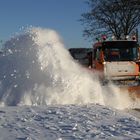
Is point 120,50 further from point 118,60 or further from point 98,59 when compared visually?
point 98,59

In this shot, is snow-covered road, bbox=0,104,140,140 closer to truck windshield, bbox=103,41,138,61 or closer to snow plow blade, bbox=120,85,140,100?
snow plow blade, bbox=120,85,140,100

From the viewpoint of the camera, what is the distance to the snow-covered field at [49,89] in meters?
9.16

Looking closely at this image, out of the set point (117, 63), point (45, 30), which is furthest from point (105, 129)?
point (117, 63)

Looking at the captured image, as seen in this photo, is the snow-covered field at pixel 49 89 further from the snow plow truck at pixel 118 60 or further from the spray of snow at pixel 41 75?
the snow plow truck at pixel 118 60

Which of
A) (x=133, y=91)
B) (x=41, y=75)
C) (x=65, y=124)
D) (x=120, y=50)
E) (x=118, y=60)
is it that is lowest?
(x=65, y=124)

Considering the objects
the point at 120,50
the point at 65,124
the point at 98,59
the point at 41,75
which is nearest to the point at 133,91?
the point at 120,50

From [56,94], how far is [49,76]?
61cm

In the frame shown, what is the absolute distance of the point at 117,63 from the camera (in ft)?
53.5

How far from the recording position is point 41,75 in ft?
39.8

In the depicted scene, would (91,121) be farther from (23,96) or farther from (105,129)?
(23,96)

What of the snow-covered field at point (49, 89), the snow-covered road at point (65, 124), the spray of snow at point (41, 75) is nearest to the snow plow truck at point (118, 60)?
the snow-covered field at point (49, 89)

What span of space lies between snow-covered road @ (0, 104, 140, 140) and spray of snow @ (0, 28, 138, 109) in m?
1.71

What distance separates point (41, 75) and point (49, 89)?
20.2 inches

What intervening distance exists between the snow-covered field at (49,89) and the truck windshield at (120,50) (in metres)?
2.22
